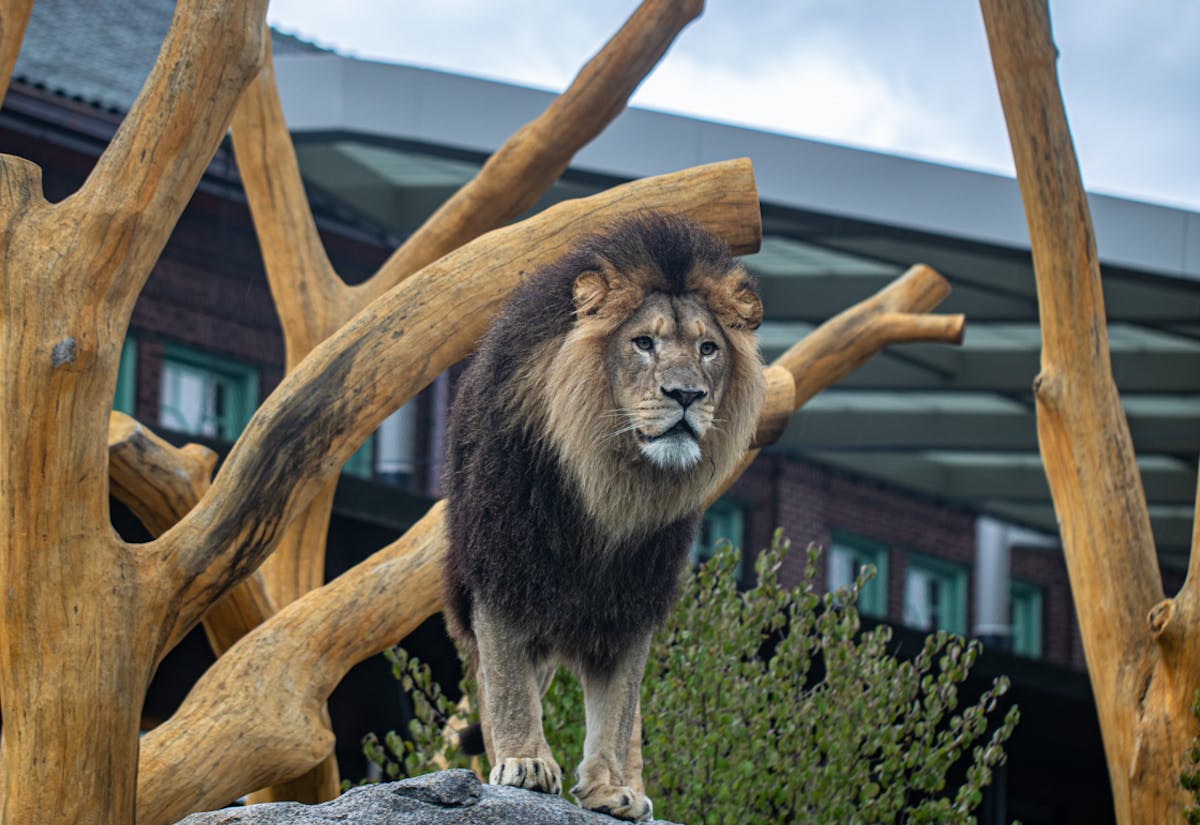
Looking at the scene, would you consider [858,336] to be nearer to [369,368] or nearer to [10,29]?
[369,368]

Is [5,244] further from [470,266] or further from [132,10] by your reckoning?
[132,10]

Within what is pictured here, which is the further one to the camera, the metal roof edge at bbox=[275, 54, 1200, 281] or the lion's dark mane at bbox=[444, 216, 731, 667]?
the metal roof edge at bbox=[275, 54, 1200, 281]

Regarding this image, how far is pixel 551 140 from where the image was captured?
7.80m

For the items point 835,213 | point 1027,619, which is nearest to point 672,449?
point 835,213

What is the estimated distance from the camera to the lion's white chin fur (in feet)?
14.7

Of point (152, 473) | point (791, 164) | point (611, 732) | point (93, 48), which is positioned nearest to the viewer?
point (611, 732)

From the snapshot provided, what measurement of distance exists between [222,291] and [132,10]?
3428 millimetres

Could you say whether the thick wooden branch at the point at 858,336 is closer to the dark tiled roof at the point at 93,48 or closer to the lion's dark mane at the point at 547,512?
the lion's dark mane at the point at 547,512

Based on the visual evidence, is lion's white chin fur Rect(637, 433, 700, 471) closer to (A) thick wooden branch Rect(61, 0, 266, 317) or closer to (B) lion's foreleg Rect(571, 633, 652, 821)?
(B) lion's foreleg Rect(571, 633, 652, 821)

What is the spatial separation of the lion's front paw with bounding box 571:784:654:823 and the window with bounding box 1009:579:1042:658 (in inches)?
690

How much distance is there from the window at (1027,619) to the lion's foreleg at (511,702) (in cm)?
1762

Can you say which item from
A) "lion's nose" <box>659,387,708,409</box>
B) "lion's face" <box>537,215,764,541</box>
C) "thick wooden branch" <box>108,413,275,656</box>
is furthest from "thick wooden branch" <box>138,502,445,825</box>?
"lion's nose" <box>659,387,708,409</box>

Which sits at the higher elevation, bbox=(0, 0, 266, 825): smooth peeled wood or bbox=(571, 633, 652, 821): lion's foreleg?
bbox=(0, 0, 266, 825): smooth peeled wood

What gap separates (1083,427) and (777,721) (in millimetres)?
1866
